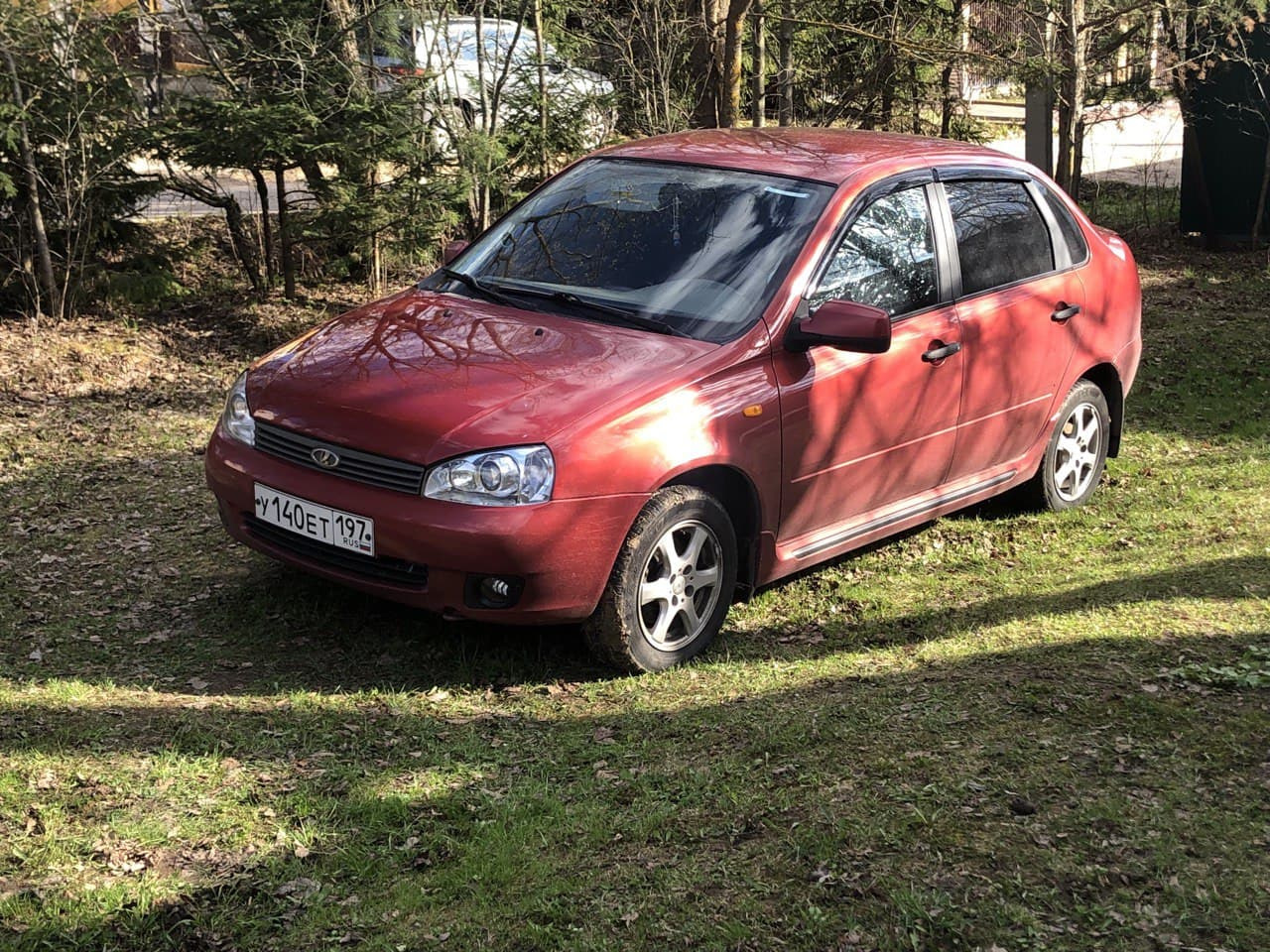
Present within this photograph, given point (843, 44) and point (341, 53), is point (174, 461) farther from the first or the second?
point (843, 44)

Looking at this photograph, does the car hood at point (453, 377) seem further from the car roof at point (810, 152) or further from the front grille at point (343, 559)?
the car roof at point (810, 152)

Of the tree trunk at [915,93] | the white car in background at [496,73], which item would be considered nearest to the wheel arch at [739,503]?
the white car in background at [496,73]

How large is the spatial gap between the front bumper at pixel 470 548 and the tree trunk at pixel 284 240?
6.32 m

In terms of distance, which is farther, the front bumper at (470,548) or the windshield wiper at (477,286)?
the windshield wiper at (477,286)

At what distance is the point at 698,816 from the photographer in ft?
12.7

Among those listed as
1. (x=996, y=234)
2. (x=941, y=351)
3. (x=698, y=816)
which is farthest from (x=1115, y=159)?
(x=698, y=816)

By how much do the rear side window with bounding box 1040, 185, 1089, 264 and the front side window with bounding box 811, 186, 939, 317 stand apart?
1.09 metres

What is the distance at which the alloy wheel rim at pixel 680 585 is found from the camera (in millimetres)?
4965

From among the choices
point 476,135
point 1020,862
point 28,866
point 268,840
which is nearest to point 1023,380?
point 1020,862

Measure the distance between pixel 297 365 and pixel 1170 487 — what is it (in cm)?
484

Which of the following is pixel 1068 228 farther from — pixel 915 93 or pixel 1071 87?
pixel 915 93

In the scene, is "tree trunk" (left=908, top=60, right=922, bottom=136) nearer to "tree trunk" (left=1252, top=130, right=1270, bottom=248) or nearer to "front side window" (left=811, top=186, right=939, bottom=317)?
"tree trunk" (left=1252, top=130, right=1270, bottom=248)

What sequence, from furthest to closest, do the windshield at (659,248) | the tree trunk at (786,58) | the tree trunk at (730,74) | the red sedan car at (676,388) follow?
the tree trunk at (786,58) → the tree trunk at (730,74) → the windshield at (659,248) → the red sedan car at (676,388)

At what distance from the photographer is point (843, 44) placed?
14.4m
